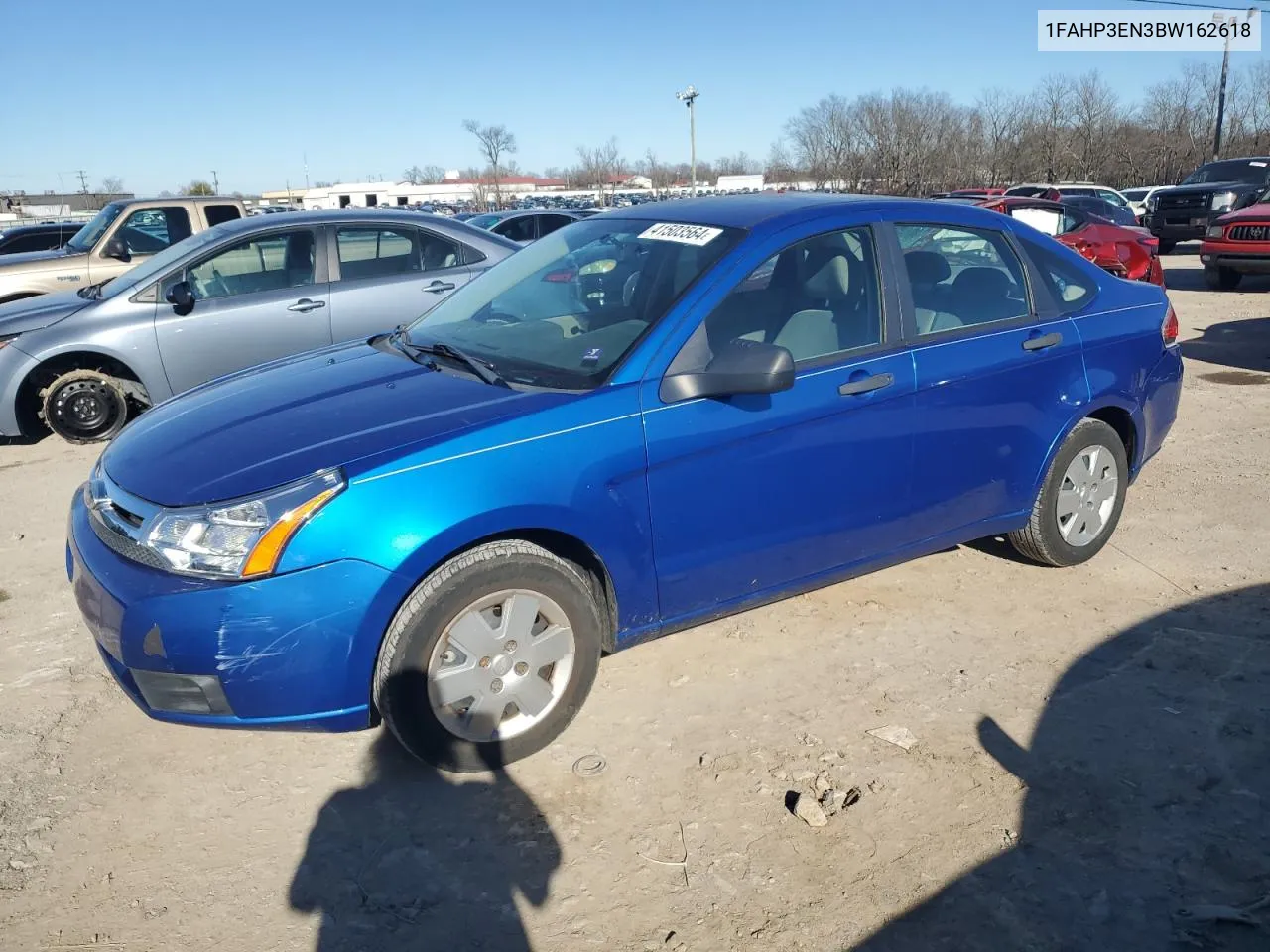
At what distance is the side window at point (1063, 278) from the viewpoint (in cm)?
430

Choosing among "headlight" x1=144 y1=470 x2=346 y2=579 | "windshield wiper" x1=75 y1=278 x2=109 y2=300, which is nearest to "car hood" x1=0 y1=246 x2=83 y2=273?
"windshield wiper" x1=75 y1=278 x2=109 y2=300

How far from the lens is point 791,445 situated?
11.3 feet

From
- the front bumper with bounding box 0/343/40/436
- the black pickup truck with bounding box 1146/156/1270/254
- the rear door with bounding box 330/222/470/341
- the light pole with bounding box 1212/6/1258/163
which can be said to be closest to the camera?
the front bumper with bounding box 0/343/40/436

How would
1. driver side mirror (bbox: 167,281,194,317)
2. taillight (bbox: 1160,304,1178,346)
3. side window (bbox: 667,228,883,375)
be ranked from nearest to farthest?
side window (bbox: 667,228,883,375) → taillight (bbox: 1160,304,1178,346) → driver side mirror (bbox: 167,281,194,317)

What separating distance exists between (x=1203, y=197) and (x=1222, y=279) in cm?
700

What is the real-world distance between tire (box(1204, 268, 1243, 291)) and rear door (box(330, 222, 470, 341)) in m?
11.9

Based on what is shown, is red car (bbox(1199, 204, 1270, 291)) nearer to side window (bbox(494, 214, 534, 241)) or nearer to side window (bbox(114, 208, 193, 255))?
side window (bbox(494, 214, 534, 241))

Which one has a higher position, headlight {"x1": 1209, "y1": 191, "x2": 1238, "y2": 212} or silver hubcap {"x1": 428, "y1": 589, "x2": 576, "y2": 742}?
headlight {"x1": 1209, "y1": 191, "x2": 1238, "y2": 212}

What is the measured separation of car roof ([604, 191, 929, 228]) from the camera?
3.72 m

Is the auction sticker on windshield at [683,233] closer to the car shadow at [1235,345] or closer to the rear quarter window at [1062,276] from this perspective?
the rear quarter window at [1062,276]

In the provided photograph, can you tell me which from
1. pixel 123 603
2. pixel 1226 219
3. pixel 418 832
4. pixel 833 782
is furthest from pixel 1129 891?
pixel 1226 219

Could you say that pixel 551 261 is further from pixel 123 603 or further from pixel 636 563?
pixel 123 603

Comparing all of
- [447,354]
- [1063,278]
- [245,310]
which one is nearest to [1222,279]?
[1063,278]

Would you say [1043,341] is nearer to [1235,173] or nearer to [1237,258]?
[1237,258]
